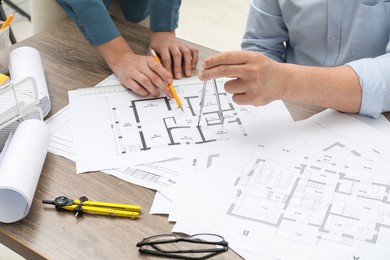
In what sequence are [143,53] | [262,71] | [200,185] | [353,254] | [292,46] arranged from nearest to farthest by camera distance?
[353,254], [200,185], [262,71], [143,53], [292,46]

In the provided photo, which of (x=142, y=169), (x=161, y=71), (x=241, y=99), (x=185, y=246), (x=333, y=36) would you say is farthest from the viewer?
(x=333, y=36)

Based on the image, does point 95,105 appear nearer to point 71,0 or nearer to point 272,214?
point 71,0

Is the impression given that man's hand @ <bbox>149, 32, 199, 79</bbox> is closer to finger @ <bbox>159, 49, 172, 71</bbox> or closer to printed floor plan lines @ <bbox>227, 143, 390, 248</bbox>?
finger @ <bbox>159, 49, 172, 71</bbox>

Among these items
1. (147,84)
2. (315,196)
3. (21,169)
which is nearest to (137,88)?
(147,84)

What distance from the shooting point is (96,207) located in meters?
0.80

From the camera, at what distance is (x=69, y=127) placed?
100cm

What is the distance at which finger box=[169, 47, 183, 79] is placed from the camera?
1.16 metres

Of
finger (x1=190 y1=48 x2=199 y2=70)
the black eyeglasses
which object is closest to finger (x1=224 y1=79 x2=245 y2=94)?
finger (x1=190 y1=48 x2=199 y2=70)

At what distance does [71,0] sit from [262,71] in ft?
→ 1.60

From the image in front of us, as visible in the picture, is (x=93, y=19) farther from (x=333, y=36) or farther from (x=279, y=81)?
(x=333, y=36)

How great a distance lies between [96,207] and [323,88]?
0.51 metres

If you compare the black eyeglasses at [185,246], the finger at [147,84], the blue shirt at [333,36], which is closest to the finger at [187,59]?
the finger at [147,84]

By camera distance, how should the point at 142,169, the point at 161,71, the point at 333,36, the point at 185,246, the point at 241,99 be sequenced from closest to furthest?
1. the point at 185,246
2. the point at 142,169
3. the point at 241,99
4. the point at 161,71
5. the point at 333,36

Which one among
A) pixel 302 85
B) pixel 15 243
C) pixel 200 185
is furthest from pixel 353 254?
pixel 15 243
